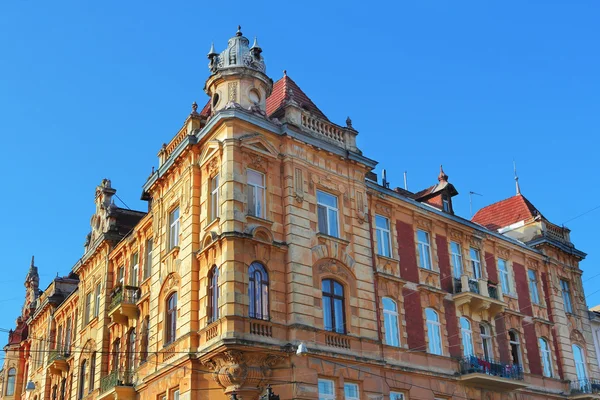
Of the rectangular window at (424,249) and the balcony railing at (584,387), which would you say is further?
the balcony railing at (584,387)

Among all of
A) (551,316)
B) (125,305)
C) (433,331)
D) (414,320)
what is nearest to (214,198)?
(125,305)

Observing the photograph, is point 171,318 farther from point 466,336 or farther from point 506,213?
point 506,213

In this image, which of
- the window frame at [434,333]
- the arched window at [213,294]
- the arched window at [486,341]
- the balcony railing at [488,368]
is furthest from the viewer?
the arched window at [486,341]

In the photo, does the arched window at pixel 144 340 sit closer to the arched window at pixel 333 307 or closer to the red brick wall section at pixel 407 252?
the arched window at pixel 333 307

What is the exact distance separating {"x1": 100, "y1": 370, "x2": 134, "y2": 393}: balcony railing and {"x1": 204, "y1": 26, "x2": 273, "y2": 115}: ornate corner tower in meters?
12.2

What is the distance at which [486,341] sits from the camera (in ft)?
114

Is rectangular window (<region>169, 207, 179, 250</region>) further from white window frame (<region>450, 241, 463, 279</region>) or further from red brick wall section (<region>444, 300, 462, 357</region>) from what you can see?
white window frame (<region>450, 241, 463, 279</region>)

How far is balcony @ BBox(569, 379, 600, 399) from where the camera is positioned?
1454 inches

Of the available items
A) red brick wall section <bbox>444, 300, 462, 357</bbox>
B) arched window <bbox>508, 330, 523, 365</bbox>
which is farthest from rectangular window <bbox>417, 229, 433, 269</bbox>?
arched window <bbox>508, 330, 523, 365</bbox>

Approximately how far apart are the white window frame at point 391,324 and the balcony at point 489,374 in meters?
3.77

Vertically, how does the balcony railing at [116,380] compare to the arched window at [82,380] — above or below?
below

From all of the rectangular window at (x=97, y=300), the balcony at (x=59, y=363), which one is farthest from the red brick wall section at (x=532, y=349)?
the balcony at (x=59, y=363)

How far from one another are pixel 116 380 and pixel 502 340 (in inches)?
712

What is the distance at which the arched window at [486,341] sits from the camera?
34.3m
